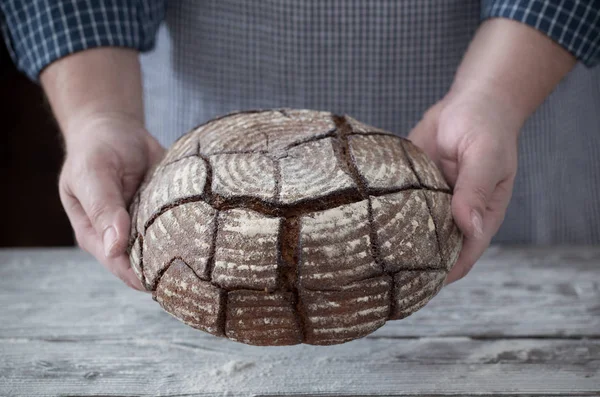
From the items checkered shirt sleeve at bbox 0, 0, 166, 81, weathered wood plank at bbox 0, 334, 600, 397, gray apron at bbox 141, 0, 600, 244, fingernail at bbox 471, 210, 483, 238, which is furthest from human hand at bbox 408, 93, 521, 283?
checkered shirt sleeve at bbox 0, 0, 166, 81

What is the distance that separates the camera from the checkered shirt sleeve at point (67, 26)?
1696mm

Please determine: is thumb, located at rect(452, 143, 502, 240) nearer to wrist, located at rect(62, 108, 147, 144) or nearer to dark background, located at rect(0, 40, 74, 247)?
wrist, located at rect(62, 108, 147, 144)

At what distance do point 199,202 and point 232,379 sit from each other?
1.56 feet

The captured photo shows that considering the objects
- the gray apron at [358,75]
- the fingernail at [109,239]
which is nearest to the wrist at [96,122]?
the fingernail at [109,239]

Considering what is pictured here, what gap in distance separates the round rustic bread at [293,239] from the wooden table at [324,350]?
0.93ft

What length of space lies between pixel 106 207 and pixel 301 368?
57 centimetres

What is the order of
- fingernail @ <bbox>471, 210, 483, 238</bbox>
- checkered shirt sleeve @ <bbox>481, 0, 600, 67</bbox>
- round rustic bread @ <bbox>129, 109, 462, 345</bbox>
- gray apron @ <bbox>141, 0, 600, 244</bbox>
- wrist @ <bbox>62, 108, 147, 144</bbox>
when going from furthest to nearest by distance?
gray apron @ <bbox>141, 0, 600, 244</bbox> → checkered shirt sleeve @ <bbox>481, 0, 600, 67</bbox> → wrist @ <bbox>62, 108, 147, 144</bbox> → fingernail @ <bbox>471, 210, 483, 238</bbox> → round rustic bread @ <bbox>129, 109, 462, 345</bbox>

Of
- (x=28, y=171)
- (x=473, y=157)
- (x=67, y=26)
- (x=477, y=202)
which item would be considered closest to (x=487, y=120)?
(x=473, y=157)

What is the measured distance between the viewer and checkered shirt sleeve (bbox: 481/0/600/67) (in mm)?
1654

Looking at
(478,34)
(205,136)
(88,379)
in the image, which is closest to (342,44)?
(478,34)

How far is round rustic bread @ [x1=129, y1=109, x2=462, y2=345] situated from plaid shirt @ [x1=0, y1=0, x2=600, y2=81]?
64 cm

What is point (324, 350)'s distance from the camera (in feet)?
5.00

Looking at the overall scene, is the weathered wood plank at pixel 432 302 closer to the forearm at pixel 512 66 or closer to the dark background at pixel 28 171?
the forearm at pixel 512 66

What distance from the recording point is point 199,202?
3.89 feet
